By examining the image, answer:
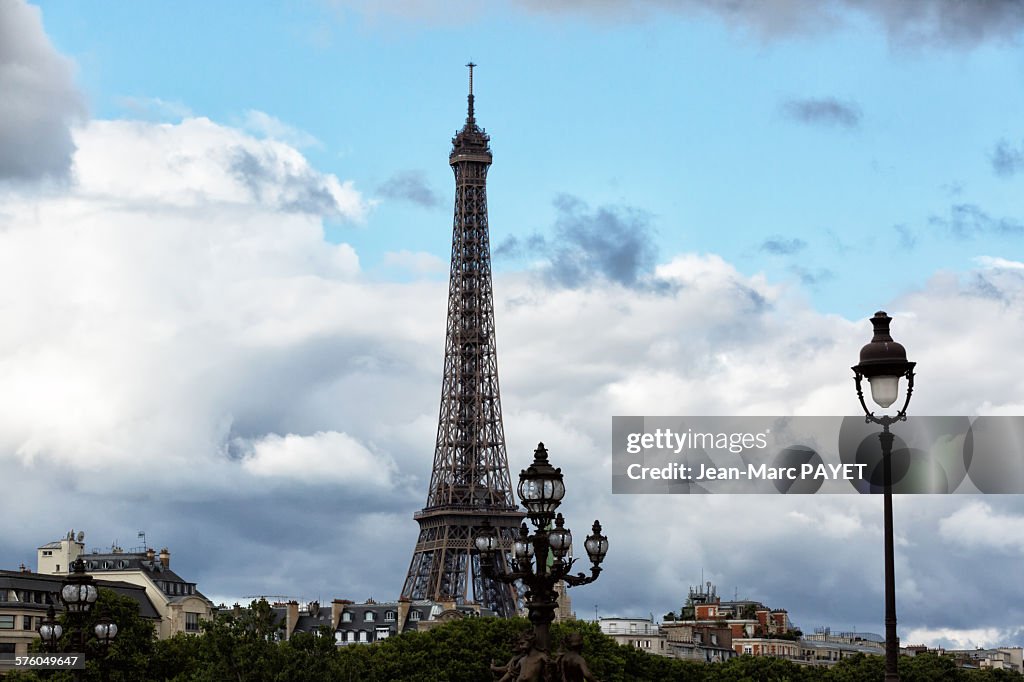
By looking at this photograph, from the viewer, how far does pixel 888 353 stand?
3152 centimetres

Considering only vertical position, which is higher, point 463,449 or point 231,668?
point 463,449

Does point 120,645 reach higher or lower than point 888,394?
lower

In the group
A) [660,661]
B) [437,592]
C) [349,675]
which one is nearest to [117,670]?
[349,675]

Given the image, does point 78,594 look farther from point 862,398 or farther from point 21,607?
point 21,607

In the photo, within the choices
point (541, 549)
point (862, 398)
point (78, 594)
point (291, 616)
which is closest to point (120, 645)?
point (291, 616)

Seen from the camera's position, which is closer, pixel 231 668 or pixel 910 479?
pixel 910 479

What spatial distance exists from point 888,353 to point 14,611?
12834 centimetres

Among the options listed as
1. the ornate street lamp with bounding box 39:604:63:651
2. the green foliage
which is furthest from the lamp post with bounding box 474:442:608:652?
the green foliage

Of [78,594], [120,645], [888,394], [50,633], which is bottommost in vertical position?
[120,645]

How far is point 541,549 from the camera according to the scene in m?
41.2

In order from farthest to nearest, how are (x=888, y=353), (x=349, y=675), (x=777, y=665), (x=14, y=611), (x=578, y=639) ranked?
1. (x=777, y=665)
2. (x=14, y=611)
3. (x=349, y=675)
4. (x=578, y=639)
5. (x=888, y=353)

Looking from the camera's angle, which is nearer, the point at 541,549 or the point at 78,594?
the point at 541,549

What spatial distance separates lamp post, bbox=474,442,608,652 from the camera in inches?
1574

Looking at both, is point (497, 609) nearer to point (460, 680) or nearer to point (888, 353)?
point (460, 680)
